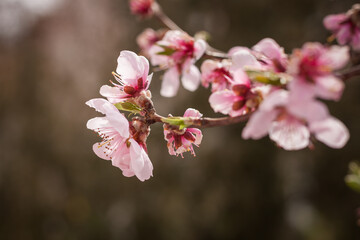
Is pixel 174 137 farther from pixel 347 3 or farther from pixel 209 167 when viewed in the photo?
pixel 209 167

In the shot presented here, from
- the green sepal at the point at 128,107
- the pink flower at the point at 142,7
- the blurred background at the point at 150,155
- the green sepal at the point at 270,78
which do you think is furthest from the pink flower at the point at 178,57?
the blurred background at the point at 150,155

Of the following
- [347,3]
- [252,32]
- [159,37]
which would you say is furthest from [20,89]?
[347,3]

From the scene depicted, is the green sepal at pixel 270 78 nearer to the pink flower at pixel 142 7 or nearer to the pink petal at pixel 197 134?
the pink petal at pixel 197 134

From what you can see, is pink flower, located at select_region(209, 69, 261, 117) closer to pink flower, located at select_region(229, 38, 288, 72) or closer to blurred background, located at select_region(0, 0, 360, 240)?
pink flower, located at select_region(229, 38, 288, 72)

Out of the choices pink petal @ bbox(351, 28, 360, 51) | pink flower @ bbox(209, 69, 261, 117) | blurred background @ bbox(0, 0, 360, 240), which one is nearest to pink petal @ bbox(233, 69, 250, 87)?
pink flower @ bbox(209, 69, 261, 117)

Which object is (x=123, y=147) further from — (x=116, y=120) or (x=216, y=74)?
(x=216, y=74)

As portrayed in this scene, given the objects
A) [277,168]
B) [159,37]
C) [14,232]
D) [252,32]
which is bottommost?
[14,232]

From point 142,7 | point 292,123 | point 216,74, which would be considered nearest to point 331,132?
point 292,123

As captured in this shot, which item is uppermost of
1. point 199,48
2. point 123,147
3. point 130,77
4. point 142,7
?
point 142,7
